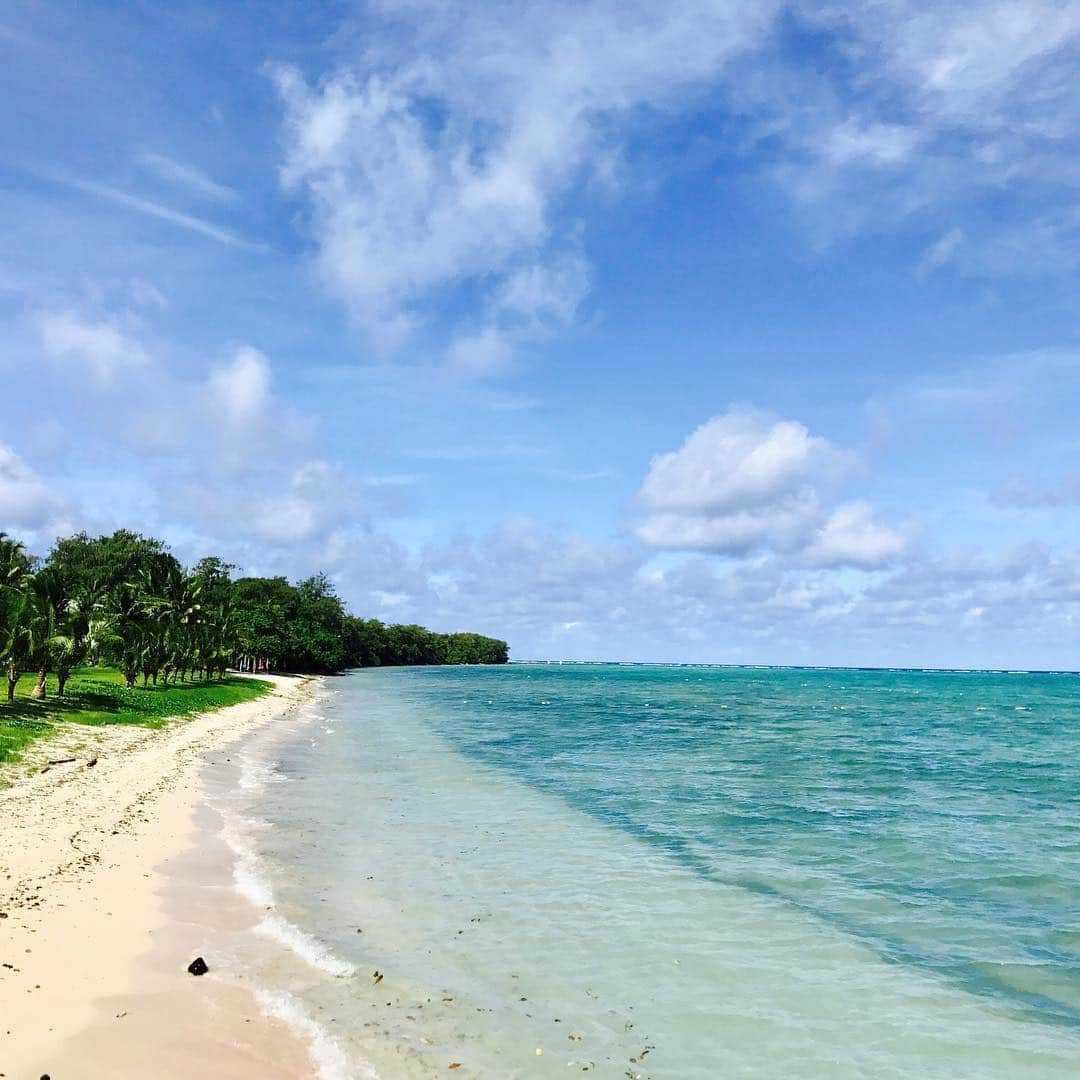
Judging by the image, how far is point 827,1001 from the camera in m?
11.9

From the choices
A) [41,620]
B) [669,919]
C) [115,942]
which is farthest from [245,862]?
[41,620]

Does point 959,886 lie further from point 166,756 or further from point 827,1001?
point 166,756

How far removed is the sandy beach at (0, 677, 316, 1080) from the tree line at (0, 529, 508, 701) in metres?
19.5

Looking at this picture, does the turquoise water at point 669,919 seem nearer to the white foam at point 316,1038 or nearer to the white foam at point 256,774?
Result: the white foam at point 316,1038

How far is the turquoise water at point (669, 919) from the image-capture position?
1047 centimetres

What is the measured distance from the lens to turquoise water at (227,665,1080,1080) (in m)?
10.5

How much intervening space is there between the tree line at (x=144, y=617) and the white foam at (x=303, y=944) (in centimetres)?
2925

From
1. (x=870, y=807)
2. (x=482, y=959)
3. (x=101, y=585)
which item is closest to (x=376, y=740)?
(x=870, y=807)

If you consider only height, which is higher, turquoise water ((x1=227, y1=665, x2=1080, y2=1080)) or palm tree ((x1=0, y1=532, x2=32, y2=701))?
palm tree ((x1=0, y1=532, x2=32, y2=701))

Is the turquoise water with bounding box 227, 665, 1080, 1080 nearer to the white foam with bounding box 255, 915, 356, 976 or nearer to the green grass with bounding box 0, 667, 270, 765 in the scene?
the white foam with bounding box 255, 915, 356, 976

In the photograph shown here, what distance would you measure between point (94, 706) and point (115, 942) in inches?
1409

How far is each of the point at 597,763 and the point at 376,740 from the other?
1450 cm

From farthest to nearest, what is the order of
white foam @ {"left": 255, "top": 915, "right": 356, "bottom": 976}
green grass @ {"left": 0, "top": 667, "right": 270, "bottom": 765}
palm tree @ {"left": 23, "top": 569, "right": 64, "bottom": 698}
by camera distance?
palm tree @ {"left": 23, "top": 569, "right": 64, "bottom": 698} → green grass @ {"left": 0, "top": 667, "right": 270, "bottom": 765} → white foam @ {"left": 255, "top": 915, "right": 356, "bottom": 976}

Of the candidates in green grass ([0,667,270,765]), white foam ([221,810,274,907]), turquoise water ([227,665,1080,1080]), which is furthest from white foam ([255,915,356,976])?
green grass ([0,667,270,765])
